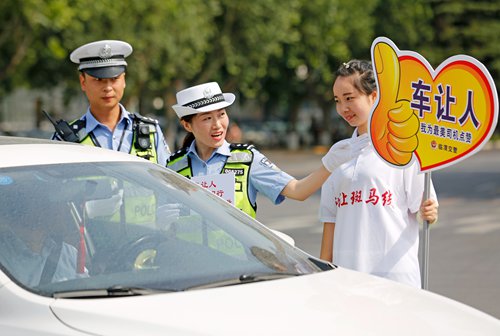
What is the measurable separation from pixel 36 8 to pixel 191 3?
991 cm

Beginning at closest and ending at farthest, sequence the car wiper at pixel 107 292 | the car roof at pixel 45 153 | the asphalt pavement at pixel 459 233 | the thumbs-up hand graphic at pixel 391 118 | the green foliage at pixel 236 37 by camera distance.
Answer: the car wiper at pixel 107 292
the car roof at pixel 45 153
the thumbs-up hand graphic at pixel 391 118
the asphalt pavement at pixel 459 233
the green foliage at pixel 236 37

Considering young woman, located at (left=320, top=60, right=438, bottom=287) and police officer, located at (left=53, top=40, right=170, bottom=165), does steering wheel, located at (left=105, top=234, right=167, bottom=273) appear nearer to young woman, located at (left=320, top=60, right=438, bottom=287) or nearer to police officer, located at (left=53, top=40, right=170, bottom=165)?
young woman, located at (left=320, top=60, right=438, bottom=287)

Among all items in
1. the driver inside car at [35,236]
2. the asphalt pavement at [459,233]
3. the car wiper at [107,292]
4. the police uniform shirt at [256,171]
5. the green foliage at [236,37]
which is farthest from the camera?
the green foliage at [236,37]

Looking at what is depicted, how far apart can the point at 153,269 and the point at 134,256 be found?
0.35 ft

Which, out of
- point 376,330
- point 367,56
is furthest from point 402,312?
point 367,56

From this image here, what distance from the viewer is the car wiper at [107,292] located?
143 inches

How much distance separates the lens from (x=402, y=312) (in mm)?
3799

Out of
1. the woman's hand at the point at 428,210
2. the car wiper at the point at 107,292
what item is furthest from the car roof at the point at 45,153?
the woman's hand at the point at 428,210

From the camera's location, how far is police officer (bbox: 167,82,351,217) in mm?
5605

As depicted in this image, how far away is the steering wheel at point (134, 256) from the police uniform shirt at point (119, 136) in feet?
6.87

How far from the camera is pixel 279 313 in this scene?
3.55 m

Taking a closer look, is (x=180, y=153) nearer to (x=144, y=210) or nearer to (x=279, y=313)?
(x=144, y=210)

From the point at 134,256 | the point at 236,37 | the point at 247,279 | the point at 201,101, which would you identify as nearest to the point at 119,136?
the point at 201,101

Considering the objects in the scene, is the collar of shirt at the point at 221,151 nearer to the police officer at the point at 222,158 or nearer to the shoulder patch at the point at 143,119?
the police officer at the point at 222,158
